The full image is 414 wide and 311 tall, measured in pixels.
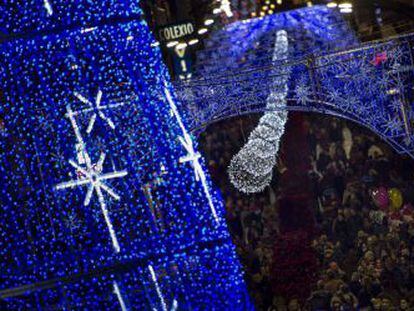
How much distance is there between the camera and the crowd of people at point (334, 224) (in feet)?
46.2

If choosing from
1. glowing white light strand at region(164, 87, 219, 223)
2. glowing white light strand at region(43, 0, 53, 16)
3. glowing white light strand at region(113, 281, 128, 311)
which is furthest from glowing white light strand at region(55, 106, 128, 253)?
glowing white light strand at region(43, 0, 53, 16)

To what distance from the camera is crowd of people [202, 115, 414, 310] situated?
1409 cm

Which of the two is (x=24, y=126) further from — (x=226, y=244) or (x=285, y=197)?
(x=285, y=197)

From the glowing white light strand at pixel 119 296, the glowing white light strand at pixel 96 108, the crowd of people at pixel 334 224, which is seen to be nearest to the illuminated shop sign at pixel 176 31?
the crowd of people at pixel 334 224

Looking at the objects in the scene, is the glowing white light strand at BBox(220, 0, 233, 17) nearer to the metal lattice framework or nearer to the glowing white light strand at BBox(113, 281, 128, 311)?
the metal lattice framework

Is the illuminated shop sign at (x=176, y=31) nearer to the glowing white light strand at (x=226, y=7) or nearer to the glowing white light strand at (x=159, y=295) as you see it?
the glowing white light strand at (x=226, y=7)

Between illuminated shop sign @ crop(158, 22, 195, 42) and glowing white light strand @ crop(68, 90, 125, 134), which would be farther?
illuminated shop sign @ crop(158, 22, 195, 42)

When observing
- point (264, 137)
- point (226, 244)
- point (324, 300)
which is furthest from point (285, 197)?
point (226, 244)

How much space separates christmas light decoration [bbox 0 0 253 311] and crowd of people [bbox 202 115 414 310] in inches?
260

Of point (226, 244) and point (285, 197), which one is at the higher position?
point (226, 244)

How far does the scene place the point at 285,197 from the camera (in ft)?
65.4

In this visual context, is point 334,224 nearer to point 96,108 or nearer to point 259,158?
point 259,158

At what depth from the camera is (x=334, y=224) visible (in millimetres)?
17156

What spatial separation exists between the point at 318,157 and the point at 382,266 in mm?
6971
